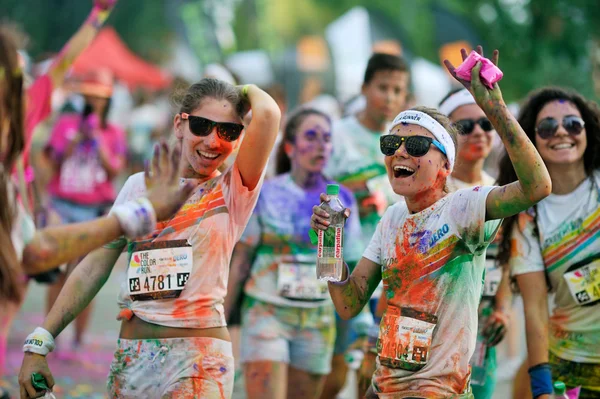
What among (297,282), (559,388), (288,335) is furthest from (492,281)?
(288,335)

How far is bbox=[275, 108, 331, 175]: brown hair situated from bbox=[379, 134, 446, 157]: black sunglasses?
2601mm

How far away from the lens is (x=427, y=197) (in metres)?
4.50

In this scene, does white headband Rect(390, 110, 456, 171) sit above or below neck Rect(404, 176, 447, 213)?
above

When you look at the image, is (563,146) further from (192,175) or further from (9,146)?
(9,146)

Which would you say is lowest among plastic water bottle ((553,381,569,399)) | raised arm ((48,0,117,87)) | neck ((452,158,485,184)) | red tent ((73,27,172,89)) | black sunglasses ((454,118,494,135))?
plastic water bottle ((553,381,569,399))

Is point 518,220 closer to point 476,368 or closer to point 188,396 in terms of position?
point 476,368

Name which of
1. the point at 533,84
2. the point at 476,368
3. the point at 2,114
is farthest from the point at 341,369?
the point at 533,84

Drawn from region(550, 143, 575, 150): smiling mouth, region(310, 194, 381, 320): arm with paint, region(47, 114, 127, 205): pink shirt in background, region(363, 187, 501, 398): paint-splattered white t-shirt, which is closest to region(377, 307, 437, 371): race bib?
region(363, 187, 501, 398): paint-splattered white t-shirt

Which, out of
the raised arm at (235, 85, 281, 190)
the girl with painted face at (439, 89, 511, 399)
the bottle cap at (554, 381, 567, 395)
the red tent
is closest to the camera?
the raised arm at (235, 85, 281, 190)

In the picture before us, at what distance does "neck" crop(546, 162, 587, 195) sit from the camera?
18.2 ft

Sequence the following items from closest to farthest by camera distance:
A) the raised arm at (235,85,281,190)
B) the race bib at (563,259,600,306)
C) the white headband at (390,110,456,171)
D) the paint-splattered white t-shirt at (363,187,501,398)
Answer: the paint-splattered white t-shirt at (363,187,501,398)
the white headband at (390,110,456,171)
the raised arm at (235,85,281,190)
the race bib at (563,259,600,306)

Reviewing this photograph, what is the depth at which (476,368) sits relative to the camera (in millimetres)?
5668

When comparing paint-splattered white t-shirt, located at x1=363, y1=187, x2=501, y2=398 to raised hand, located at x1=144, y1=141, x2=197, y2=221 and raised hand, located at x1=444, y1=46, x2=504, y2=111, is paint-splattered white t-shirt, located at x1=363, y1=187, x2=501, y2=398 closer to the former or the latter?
raised hand, located at x1=444, y1=46, x2=504, y2=111

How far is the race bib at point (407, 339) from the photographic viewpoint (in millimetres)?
4273
